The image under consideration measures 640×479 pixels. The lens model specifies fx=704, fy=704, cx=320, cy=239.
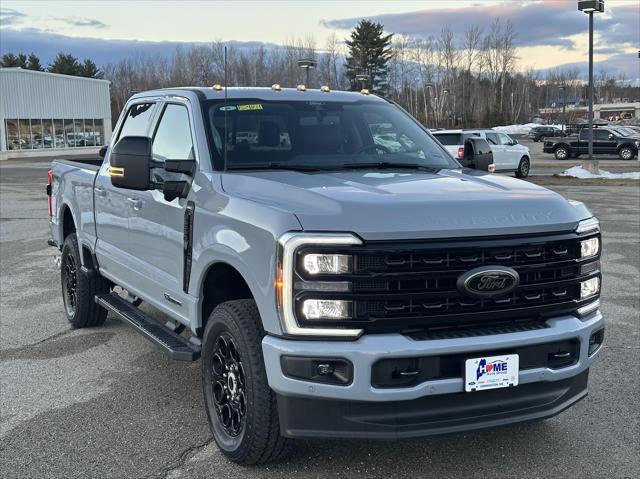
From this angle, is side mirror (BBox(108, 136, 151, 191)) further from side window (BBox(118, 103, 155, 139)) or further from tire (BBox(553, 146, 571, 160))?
tire (BBox(553, 146, 571, 160))

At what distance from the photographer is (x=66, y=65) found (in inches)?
3322

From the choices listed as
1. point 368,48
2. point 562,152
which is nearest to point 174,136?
point 562,152

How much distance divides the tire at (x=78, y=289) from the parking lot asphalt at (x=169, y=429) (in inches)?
5.0

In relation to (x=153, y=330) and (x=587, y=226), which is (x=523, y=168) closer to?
(x=153, y=330)

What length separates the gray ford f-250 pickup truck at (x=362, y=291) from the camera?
311cm

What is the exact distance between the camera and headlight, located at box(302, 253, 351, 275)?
10.2 ft

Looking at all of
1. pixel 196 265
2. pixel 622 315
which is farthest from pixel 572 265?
pixel 622 315

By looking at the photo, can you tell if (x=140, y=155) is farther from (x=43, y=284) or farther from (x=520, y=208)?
(x=43, y=284)

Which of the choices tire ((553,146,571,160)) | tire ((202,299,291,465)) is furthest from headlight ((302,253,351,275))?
tire ((553,146,571,160))

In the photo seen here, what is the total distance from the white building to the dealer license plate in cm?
4931

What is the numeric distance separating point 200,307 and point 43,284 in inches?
201

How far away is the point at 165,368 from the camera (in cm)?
538

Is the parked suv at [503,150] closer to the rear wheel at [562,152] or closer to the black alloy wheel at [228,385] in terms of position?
the rear wheel at [562,152]

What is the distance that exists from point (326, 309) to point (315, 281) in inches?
5.3
